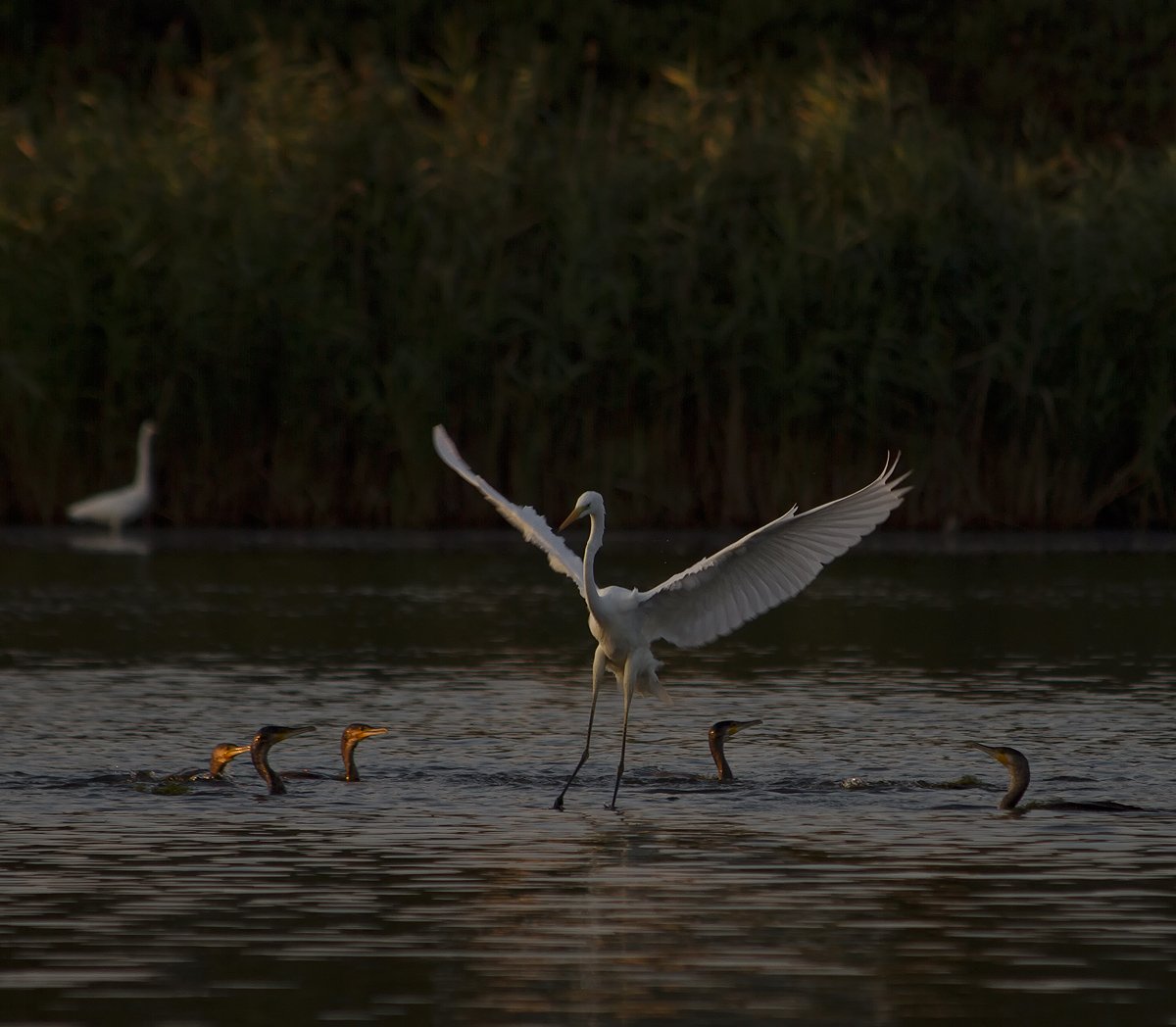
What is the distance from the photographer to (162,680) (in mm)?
14586

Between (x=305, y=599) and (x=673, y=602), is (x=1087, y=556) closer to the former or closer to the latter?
(x=305, y=599)

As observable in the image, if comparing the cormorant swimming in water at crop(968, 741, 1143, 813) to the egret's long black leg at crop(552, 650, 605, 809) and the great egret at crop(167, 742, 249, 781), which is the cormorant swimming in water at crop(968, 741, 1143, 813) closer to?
the egret's long black leg at crop(552, 650, 605, 809)

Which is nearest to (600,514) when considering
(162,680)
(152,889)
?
(152,889)

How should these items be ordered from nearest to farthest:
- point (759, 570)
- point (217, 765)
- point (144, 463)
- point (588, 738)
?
point (588, 738) → point (217, 765) → point (759, 570) → point (144, 463)

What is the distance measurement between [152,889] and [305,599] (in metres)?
10.7

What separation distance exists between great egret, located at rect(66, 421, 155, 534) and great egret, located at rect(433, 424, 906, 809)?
11.2 metres

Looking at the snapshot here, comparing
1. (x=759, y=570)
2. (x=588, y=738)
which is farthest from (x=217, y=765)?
(x=759, y=570)

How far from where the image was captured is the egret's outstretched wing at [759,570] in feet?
35.2

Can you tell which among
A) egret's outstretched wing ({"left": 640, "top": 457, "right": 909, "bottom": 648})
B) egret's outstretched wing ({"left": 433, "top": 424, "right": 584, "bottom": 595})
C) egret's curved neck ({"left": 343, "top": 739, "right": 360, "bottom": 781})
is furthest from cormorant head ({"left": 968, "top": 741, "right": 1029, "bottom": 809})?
egret's curved neck ({"left": 343, "top": 739, "right": 360, "bottom": 781})

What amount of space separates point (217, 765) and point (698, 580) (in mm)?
1980

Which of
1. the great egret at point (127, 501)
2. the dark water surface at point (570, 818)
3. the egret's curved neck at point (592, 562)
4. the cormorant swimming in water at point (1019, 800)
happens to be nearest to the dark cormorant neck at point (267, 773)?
the dark water surface at point (570, 818)

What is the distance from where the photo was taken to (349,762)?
36.0ft

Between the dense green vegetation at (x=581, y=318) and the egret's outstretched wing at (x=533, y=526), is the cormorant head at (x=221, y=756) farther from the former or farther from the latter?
the dense green vegetation at (x=581, y=318)

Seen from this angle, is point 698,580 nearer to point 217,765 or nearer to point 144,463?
point 217,765
